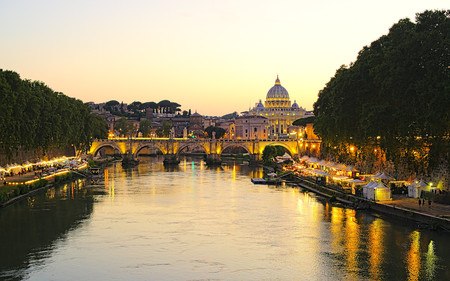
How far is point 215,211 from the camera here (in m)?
52.7

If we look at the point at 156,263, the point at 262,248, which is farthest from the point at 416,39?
the point at 156,263

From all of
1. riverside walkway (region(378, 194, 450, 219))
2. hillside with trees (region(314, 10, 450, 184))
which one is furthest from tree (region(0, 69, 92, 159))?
riverside walkway (region(378, 194, 450, 219))

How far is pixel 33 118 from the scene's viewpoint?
233ft

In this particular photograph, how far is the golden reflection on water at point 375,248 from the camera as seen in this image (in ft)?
104

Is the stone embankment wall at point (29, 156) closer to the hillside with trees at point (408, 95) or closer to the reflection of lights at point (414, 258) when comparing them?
the hillside with trees at point (408, 95)

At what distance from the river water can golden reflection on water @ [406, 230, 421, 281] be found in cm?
6

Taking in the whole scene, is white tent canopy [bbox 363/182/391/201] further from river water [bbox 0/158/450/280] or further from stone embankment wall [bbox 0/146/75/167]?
stone embankment wall [bbox 0/146/75/167]

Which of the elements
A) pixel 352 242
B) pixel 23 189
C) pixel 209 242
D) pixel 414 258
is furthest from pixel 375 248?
pixel 23 189

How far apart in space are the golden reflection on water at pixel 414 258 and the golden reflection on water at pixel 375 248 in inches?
60.5

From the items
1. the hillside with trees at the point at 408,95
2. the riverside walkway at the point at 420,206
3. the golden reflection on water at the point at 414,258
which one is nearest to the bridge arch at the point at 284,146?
the hillside with trees at the point at 408,95

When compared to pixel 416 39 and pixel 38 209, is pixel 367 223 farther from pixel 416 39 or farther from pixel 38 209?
pixel 38 209

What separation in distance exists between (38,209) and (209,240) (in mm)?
19610

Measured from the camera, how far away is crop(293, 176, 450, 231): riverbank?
4028 cm

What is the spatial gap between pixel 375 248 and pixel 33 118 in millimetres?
47752
